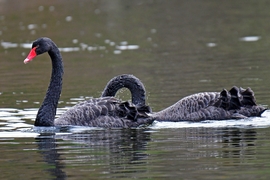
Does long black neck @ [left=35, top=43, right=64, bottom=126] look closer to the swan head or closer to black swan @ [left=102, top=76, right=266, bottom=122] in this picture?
the swan head

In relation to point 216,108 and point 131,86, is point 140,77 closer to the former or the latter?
point 131,86

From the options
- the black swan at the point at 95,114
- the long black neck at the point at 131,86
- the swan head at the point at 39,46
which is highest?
the swan head at the point at 39,46

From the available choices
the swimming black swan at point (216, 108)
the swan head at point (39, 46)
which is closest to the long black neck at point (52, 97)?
the swan head at point (39, 46)

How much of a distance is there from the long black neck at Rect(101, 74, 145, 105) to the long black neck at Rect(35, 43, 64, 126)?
99 cm

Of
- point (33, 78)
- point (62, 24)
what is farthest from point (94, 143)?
point (62, 24)

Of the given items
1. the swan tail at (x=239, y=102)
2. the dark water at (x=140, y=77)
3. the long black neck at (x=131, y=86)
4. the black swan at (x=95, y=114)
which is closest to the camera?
the dark water at (x=140, y=77)

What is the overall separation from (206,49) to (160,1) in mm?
14532

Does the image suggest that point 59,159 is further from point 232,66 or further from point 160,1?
point 160,1

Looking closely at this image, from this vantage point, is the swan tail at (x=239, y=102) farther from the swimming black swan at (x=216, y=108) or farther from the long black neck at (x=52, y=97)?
the long black neck at (x=52, y=97)

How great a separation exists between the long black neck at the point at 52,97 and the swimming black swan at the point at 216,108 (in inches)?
59.9

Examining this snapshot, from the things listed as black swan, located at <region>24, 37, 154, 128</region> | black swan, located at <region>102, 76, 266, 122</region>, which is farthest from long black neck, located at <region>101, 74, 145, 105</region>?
black swan, located at <region>24, 37, 154, 128</region>

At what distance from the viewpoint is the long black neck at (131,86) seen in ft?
38.1

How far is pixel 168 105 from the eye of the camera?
1264cm

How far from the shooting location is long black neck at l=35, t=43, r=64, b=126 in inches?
421
